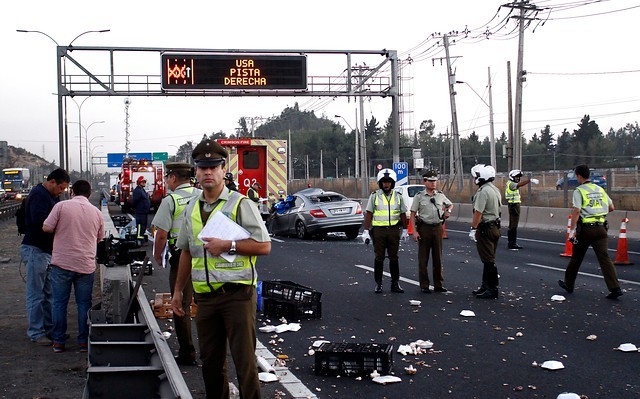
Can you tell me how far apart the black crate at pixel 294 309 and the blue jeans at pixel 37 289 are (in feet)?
9.38

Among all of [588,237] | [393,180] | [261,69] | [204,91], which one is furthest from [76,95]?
[588,237]

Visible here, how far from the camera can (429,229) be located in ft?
40.0

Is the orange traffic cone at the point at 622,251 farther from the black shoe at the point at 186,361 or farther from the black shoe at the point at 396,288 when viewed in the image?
the black shoe at the point at 186,361

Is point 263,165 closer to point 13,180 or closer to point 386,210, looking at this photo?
point 386,210

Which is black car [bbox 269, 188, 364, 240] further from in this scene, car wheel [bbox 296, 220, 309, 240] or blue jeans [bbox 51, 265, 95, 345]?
blue jeans [bbox 51, 265, 95, 345]

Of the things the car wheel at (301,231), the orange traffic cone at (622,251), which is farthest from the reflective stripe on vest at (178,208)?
the car wheel at (301,231)

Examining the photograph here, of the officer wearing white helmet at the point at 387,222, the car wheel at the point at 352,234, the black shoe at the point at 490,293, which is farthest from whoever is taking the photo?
the car wheel at the point at 352,234

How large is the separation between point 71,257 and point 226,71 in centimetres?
1855

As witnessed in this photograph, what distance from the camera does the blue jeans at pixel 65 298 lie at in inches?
329

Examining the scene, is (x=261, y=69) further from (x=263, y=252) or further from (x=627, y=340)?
(x=263, y=252)

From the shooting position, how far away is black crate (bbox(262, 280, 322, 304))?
33.1 ft

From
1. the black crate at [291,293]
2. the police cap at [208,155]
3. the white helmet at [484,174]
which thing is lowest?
the black crate at [291,293]

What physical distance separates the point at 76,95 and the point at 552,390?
2271 centimetres

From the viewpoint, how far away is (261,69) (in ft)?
86.9
